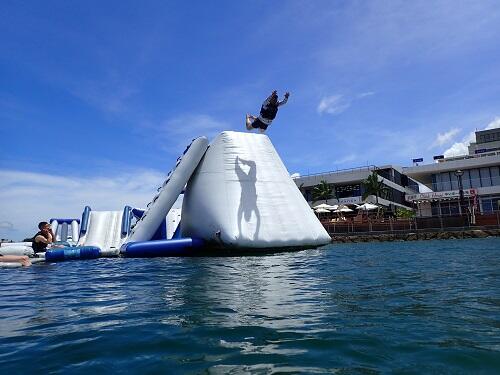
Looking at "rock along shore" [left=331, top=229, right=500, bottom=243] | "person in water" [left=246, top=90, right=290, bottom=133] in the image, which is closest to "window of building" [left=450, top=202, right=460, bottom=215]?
"rock along shore" [left=331, top=229, right=500, bottom=243]

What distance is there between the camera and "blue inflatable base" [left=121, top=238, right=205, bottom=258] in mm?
15938

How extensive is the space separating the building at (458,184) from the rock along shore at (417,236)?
12398 mm

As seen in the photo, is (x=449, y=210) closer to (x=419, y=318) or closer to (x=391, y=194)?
(x=391, y=194)

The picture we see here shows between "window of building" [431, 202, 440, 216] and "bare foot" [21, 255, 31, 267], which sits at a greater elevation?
"window of building" [431, 202, 440, 216]

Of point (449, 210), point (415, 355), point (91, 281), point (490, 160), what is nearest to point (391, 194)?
point (449, 210)

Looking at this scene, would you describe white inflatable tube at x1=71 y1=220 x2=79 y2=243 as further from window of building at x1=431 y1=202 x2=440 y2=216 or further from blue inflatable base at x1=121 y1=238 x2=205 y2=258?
window of building at x1=431 y1=202 x2=440 y2=216

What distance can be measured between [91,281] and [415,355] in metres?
7.19

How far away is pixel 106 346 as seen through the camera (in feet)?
11.8

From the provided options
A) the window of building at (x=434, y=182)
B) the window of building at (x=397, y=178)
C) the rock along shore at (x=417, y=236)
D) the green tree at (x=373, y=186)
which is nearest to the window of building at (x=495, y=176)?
the window of building at (x=434, y=182)

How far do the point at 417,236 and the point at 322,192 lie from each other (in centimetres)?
2167

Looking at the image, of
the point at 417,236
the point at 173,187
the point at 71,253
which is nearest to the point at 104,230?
the point at 173,187

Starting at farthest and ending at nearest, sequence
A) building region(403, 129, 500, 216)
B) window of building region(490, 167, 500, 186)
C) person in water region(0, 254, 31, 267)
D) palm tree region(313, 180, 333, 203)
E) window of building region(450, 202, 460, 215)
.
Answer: palm tree region(313, 180, 333, 203)
window of building region(450, 202, 460, 215)
window of building region(490, 167, 500, 186)
building region(403, 129, 500, 216)
person in water region(0, 254, 31, 267)

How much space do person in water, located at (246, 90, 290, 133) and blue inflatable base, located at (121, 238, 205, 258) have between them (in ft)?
20.3

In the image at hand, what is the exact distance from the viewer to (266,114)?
60.8 feet
